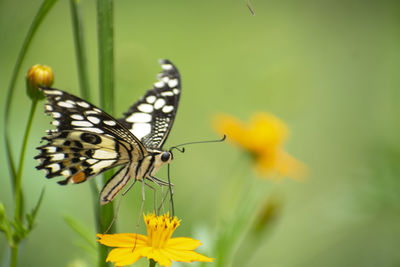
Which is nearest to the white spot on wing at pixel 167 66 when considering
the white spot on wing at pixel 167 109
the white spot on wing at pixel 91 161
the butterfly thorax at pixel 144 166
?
the white spot on wing at pixel 167 109

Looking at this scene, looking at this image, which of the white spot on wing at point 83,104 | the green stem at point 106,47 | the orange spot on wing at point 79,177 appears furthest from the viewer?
the orange spot on wing at point 79,177

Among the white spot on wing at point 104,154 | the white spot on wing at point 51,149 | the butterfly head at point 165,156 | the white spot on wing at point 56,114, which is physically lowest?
the white spot on wing at point 51,149

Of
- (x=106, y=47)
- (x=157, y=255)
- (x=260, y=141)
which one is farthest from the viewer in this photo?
(x=260, y=141)

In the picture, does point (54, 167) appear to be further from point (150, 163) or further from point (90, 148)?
point (150, 163)

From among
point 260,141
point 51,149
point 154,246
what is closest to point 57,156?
point 51,149

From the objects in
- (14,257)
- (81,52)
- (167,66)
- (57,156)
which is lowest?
(14,257)

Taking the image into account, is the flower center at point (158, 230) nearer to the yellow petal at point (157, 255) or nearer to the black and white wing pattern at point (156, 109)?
the yellow petal at point (157, 255)

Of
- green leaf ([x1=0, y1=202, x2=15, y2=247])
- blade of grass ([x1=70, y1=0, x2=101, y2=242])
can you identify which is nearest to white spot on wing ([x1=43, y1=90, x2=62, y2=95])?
blade of grass ([x1=70, y1=0, x2=101, y2=242])

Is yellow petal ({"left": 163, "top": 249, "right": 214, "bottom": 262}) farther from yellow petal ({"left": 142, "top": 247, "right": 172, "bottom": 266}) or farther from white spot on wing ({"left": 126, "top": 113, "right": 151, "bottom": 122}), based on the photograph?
white spot on wing ({"left": 126, "top": 113, "right": 151, "bottom": 122})
